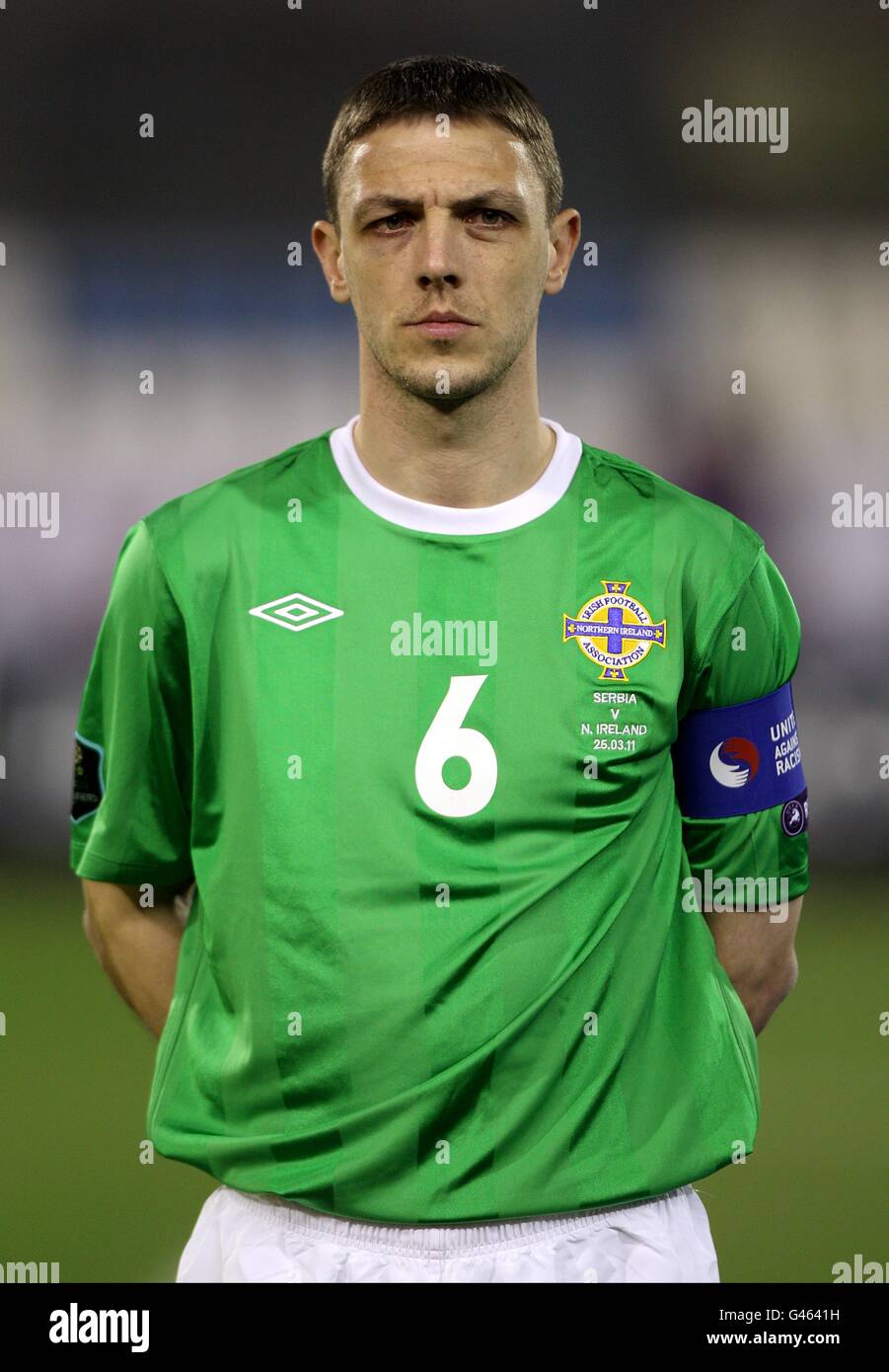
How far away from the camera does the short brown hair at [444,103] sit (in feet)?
5.62

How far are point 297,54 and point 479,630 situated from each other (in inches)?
117

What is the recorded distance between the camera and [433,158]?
5.53ft

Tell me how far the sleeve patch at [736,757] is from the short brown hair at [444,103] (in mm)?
645

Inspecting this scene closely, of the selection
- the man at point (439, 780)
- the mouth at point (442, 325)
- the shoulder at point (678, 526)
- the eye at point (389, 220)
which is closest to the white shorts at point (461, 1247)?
the man at point (439, 780)

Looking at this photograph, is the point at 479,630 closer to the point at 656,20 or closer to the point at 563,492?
the point at 563,492

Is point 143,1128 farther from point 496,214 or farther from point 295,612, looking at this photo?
point 496,214

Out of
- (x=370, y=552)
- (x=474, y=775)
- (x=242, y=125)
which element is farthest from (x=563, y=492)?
(x=242, y=125)

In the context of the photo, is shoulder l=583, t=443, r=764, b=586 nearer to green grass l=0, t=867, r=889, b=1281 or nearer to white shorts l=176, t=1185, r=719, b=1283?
white shorts l=176, t=1185, r=719, b=1283

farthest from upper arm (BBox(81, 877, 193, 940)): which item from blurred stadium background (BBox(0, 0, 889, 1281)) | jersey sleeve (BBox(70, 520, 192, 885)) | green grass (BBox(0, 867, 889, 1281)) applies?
blurred stadium background (BBox(0, 0, 889, 1281))

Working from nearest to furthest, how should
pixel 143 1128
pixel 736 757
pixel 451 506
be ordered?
1. pixel 451 506
2. pixel 736 757
3. pixel 143 1128

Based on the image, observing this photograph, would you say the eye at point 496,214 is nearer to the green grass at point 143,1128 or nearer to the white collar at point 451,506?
the white collar at point 451,506

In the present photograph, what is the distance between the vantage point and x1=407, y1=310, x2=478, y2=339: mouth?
165cm

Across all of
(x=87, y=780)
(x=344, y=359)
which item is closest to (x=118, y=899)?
(x=87, y=780)

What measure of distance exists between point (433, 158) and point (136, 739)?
0.75m
